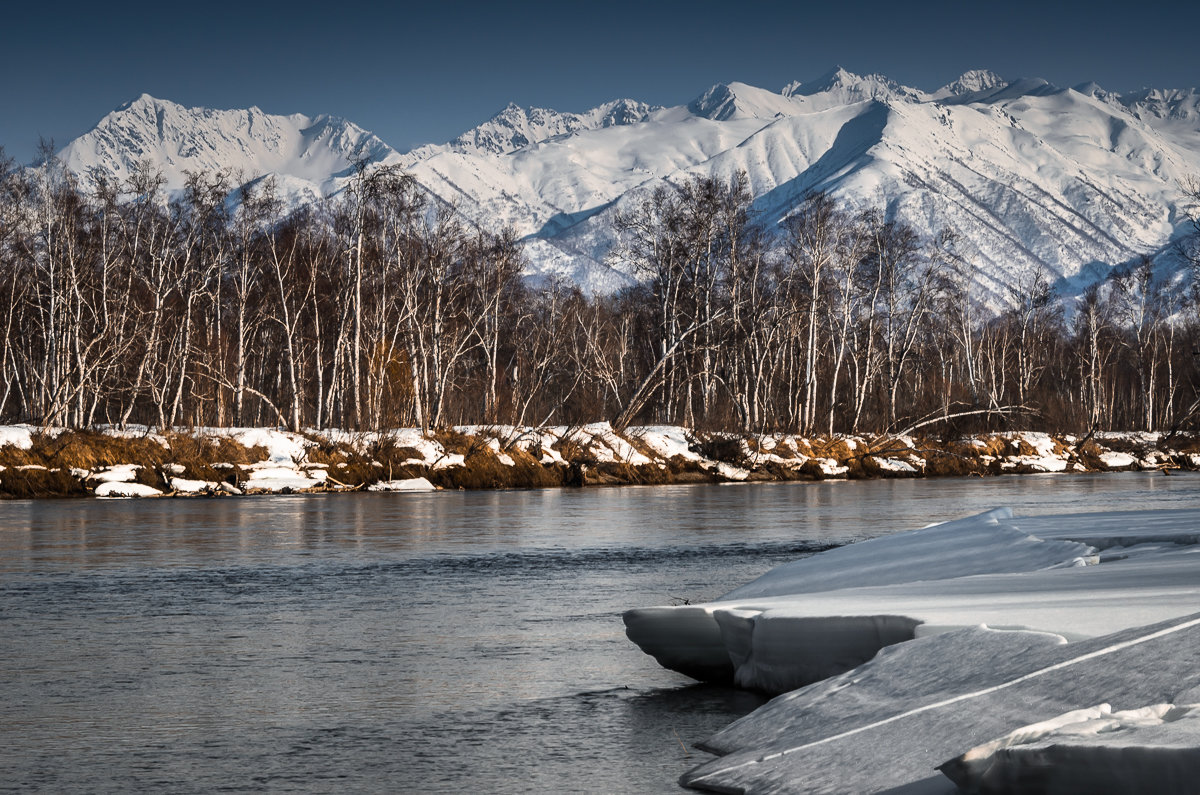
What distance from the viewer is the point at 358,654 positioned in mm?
8883

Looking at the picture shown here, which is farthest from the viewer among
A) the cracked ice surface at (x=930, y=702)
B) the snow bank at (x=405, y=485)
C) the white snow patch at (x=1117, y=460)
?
the white snow patch at (x=1117, y=460)

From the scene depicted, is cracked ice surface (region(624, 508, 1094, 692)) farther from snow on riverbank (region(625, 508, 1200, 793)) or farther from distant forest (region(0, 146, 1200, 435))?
distant forest (region(0, 146, 1200, 435))

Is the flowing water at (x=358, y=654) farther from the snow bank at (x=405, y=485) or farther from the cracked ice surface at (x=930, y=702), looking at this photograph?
the snow bank at (x=405, y=485)

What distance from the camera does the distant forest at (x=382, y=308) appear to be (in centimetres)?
3872

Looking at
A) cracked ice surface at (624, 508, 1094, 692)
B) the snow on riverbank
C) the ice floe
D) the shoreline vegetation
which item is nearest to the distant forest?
the shoreline vegetation

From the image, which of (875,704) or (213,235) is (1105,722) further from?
(213,235)

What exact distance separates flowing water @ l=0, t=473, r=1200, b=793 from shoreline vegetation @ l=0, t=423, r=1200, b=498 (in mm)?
9877

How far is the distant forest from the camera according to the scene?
38.7 meters

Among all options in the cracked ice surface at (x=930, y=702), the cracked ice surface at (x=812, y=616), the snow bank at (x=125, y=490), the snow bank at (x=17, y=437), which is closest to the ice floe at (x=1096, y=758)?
the cracked ice surface at (x=930, y=702)

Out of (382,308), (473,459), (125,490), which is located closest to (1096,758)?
(125,490)

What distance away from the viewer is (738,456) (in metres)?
39.8

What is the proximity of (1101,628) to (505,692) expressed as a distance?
3.38 meters

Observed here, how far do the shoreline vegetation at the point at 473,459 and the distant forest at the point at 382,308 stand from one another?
1.59 metres

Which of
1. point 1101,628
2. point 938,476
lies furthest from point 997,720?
point 938,476
